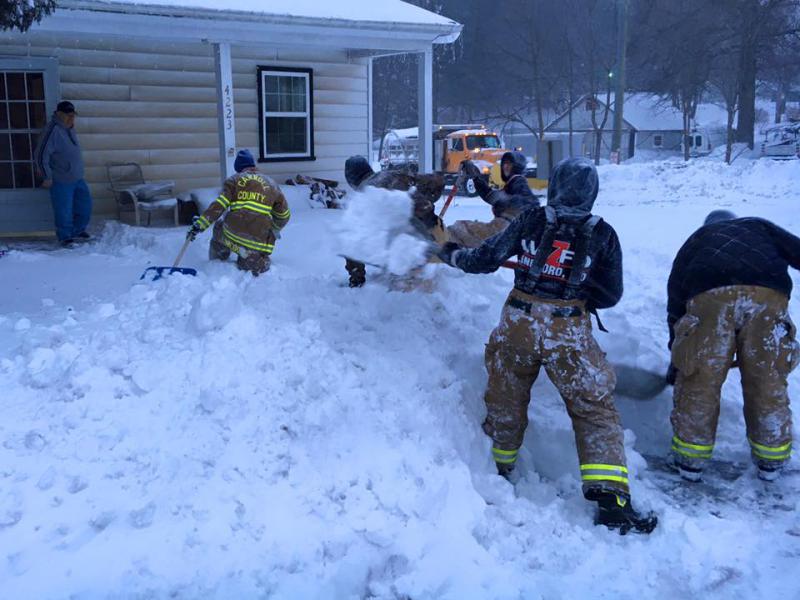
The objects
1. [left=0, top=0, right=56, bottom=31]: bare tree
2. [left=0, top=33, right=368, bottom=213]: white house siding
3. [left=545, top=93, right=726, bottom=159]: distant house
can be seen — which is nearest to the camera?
[left=0, top=0, right=56, bottom=31]: bare tree

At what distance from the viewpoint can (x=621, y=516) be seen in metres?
3.78

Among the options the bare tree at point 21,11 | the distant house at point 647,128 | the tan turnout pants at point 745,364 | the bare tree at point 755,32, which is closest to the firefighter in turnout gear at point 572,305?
the tan turnout pants at point 745,364

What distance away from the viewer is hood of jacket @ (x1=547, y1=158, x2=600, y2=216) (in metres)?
4.02

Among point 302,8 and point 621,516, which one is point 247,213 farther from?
point 621,516

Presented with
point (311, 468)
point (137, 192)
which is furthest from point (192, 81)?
point (311, 468)

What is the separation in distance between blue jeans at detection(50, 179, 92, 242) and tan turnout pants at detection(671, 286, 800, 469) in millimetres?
7543

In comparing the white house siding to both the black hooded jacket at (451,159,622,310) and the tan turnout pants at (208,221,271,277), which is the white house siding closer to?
the tan turnout pants at (208,221,271,277)

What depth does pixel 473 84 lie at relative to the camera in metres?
55.1

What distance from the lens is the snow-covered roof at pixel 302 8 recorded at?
8602mm

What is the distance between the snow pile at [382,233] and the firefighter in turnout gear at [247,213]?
1822mm

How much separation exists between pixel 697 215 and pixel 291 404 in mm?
10682

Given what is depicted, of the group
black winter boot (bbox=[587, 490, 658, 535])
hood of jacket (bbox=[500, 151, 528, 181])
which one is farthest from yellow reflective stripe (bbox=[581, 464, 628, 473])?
hood of jacket (bbox=[500, 151, 528, 181])

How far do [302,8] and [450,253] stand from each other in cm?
682

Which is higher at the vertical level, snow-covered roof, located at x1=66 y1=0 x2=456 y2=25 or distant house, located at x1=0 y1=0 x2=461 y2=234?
snow-covered roof, located at x1=66 y1=0 x2=456 y2=25
